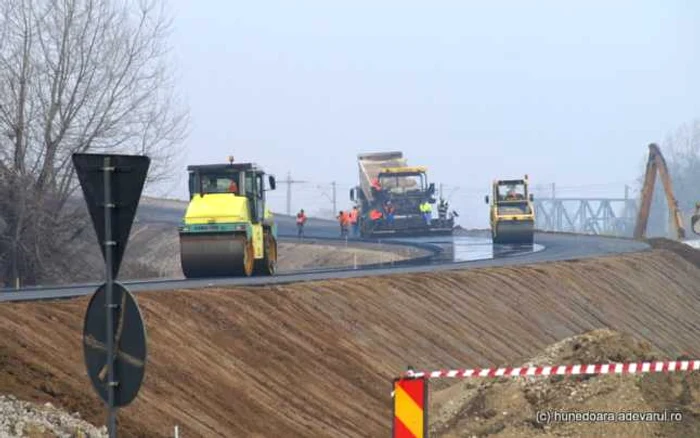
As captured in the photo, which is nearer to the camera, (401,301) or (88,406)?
(88,406)

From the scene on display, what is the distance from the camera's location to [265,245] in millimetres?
34438

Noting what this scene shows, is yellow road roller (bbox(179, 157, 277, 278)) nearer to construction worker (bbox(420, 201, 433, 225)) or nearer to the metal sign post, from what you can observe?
the metal sign post

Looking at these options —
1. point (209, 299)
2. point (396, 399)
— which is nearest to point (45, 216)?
point (209, 299)

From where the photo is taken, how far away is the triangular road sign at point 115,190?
27.8 feet

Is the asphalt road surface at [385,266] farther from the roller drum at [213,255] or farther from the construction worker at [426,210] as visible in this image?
the construction worker at [426,210]

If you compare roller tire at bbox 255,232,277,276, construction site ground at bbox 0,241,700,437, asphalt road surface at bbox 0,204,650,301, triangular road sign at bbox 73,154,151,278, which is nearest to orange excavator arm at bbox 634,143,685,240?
asphalt road surface at bbox 0,204,650,301

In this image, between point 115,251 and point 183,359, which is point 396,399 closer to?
point 115,251

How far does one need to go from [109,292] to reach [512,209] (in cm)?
5158

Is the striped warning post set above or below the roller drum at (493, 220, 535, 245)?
above

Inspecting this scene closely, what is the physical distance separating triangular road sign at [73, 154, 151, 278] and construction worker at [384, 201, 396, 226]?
193 feet

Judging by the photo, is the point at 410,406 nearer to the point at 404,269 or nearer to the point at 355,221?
the point at 404,269

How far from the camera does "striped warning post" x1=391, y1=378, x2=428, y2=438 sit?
12117mm

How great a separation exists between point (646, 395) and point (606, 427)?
102cm

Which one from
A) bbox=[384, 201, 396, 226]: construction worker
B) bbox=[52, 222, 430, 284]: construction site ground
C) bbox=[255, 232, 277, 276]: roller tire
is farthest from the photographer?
bbox=[384, 201, 396, 226]: construction worker
